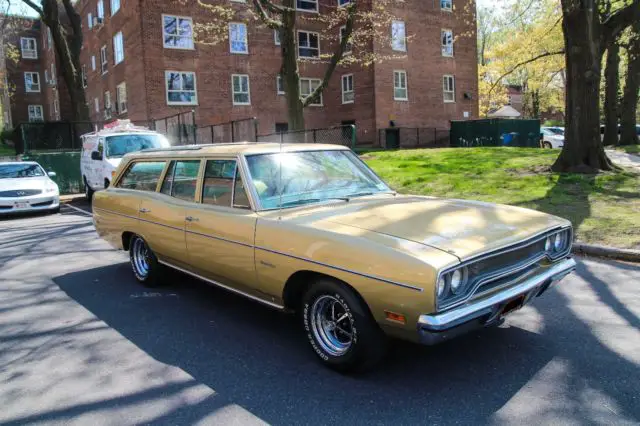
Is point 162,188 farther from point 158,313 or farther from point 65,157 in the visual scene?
point 65,157

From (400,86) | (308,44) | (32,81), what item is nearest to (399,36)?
(400,86)

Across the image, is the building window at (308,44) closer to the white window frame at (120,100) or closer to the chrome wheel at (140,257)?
the white window frame at (120,100)

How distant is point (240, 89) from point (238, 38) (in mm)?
2876

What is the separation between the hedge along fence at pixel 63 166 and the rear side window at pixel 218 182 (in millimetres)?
15529

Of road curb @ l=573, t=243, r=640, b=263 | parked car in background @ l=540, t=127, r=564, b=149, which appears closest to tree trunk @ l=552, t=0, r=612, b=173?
road curb @ l=573, t=243, r=640, b=263

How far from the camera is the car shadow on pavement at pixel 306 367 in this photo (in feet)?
10.5

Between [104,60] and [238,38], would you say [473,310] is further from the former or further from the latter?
[104,60]

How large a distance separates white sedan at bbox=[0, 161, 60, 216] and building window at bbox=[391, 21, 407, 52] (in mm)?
22393

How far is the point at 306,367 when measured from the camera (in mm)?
3828

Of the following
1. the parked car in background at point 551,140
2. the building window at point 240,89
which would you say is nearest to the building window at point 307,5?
the building window at point 240,89

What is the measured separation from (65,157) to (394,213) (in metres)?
17.6

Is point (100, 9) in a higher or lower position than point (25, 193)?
higher

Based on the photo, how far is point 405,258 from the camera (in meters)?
3.20

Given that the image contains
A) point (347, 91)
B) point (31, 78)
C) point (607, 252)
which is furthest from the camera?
point (31, 78)
